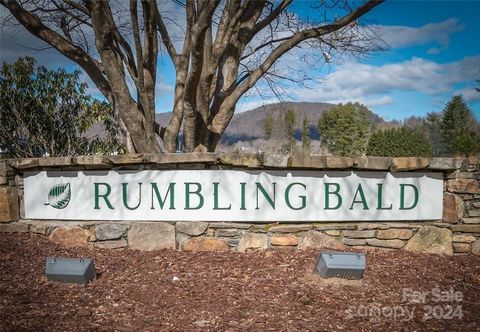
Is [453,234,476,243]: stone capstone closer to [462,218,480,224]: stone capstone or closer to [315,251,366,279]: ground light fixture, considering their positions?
[462,218,480,224]: stone capstone

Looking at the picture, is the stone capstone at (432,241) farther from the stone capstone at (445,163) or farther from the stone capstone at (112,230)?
the stone capstone at (112,230)

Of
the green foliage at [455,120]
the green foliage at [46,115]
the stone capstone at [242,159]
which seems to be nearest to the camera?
the stone capstone at [242,159]

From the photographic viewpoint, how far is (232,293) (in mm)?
3027

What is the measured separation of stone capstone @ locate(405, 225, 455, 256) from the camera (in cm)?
414

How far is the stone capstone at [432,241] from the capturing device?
4145 millimetres

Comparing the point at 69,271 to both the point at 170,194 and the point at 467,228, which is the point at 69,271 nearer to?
the point at 170,194

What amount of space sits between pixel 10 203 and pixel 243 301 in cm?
309

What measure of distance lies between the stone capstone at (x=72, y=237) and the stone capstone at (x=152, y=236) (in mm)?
581

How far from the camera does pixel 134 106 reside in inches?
190

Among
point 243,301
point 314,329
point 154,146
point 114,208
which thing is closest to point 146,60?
point 154,146

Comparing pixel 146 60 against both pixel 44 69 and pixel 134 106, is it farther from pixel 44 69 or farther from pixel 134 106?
pixel 44 69

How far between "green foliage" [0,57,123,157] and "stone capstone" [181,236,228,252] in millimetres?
4275

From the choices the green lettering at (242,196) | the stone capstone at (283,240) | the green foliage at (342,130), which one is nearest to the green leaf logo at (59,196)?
the green lettering at (242,196)

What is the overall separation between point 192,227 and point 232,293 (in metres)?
1.15
